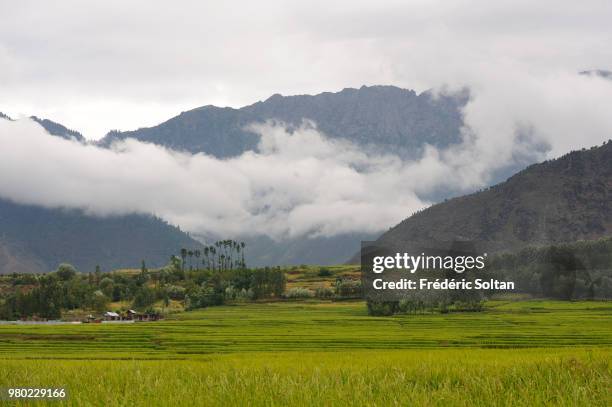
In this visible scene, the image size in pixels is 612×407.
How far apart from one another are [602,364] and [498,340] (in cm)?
6921

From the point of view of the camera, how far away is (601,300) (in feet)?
582

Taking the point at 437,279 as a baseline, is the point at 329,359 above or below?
above

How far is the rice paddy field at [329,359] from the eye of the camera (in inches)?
672

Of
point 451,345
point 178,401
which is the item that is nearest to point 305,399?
point 178,401

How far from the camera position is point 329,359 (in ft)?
152

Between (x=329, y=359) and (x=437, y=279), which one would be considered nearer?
(x=329, y=359)

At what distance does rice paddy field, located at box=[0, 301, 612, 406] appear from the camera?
672 inches

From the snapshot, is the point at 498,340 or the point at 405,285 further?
the point at 405,285

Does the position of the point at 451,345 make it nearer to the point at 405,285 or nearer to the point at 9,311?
the point at 405,285

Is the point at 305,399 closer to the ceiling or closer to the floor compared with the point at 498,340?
closer to the ceiling

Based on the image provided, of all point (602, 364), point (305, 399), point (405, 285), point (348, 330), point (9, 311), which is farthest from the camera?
point (9, 311)

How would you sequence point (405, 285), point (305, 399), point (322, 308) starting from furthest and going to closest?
point (322, 308) < point (405, 285) < point (305, 399)

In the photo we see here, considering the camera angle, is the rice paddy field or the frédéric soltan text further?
the frédéric soltan text

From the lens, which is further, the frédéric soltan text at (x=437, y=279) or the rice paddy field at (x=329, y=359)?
the frédéric soltan text at (x=437, y=279)
